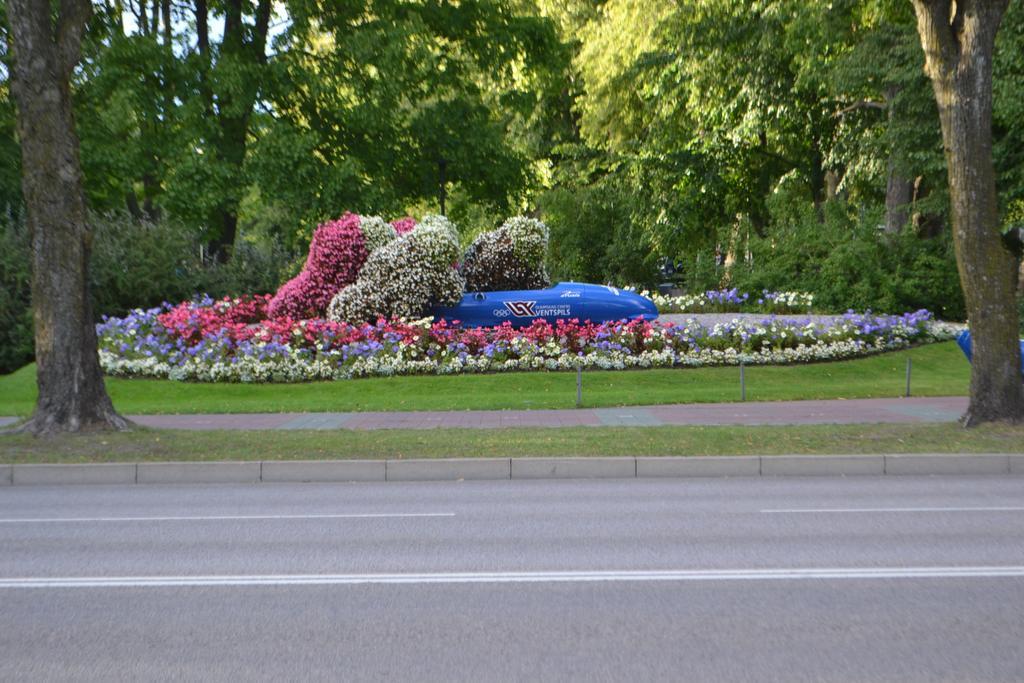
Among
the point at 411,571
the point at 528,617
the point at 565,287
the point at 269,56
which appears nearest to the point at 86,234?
the point at 411,571

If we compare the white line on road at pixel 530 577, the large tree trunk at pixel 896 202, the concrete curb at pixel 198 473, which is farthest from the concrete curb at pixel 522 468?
the large tree trunk at pixel 896 202

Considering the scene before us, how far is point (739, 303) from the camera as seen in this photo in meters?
28.1

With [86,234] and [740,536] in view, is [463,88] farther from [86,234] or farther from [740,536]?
[740,536]

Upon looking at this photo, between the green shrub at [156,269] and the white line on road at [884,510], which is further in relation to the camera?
the green shrub at [156,269]

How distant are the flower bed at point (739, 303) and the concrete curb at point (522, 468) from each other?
15.3 metres

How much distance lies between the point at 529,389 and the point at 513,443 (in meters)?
6.67

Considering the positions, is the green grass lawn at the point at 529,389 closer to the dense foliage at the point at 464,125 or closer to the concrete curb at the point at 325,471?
the dense foliage at the point at 464,125

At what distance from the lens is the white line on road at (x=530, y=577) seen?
21.7 feet

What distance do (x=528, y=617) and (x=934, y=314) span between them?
24.4m

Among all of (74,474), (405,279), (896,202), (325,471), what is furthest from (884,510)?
(896,202)

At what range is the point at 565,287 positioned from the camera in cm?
2405

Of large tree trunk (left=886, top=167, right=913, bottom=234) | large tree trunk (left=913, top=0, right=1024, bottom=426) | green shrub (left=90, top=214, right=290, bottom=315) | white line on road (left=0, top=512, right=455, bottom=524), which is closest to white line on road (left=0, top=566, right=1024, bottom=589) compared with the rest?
white line on road (left=0, top=512, right=455, bottom=524)

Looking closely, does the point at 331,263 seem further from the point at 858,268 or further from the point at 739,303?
the point at 858,268

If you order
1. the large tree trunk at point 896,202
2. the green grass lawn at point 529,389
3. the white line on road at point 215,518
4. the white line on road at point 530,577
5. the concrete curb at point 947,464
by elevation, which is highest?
the large tree trunk at point 896,202
